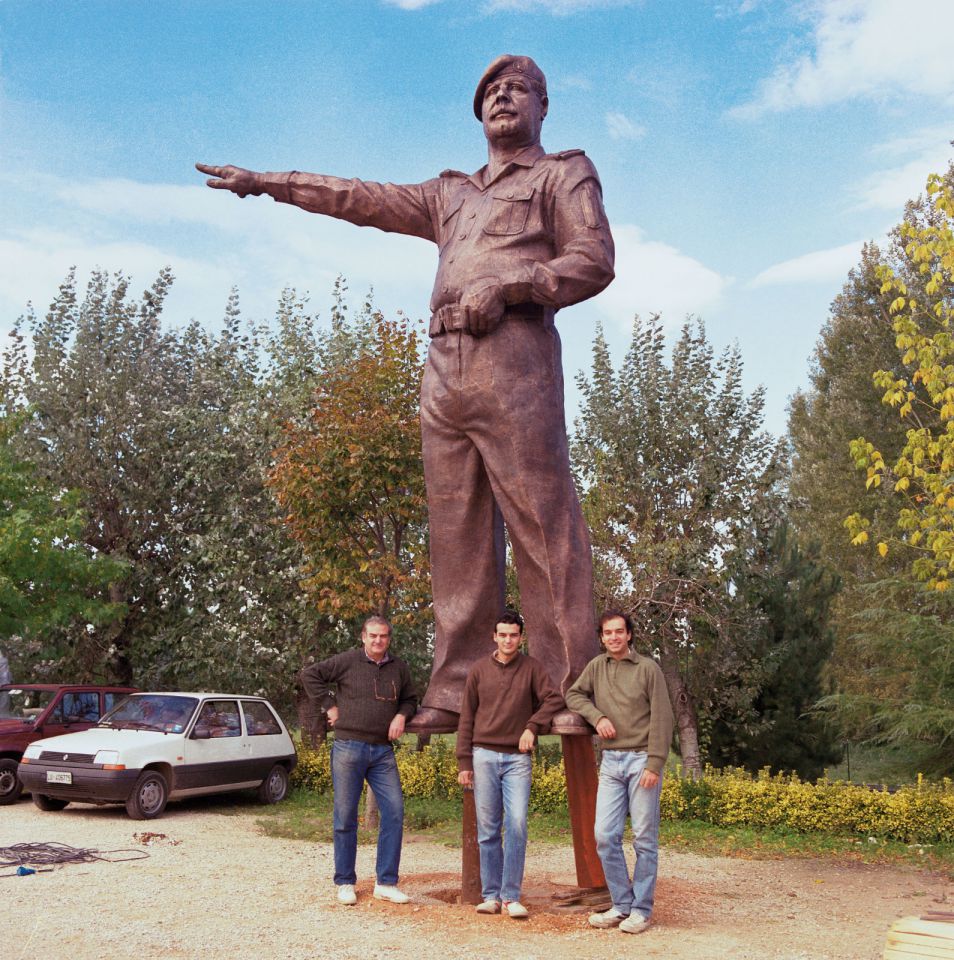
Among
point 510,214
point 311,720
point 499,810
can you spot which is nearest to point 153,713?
point 311,720

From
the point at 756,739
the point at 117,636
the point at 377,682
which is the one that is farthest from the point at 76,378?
the point at 377,682

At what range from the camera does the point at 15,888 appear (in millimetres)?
6625

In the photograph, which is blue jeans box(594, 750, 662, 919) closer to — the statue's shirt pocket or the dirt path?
the dirt path

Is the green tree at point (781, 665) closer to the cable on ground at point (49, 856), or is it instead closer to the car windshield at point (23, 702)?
the cable on ground at point (49, 856)

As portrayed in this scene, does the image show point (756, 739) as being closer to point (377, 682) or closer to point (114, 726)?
point (114, 726)

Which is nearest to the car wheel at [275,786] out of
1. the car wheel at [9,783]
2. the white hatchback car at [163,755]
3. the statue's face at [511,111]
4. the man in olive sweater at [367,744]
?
the white hatchback car at [163,755]

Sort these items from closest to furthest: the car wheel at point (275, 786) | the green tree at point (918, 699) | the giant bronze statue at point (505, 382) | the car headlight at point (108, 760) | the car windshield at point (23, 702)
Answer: the giant bronze statue at point (505, 382), the car headlight at point (108, 760), the green tree at point (918, 699), the car wheel at point (275, 786), the car windshield at point (23, 702)

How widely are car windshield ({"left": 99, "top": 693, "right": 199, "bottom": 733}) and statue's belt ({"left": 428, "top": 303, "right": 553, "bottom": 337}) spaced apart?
7176 mm

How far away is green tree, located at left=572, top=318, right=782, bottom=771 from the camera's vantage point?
14000 millimetres

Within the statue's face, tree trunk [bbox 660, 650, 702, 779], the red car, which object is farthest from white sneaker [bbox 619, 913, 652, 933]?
tree trunk [bbox 660, 650, 702, 779]

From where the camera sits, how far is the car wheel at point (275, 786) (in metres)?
12.4

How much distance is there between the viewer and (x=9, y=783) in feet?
39.2

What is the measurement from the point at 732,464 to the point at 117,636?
33.3 feet

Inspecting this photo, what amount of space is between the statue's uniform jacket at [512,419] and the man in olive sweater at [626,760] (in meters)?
0.28
